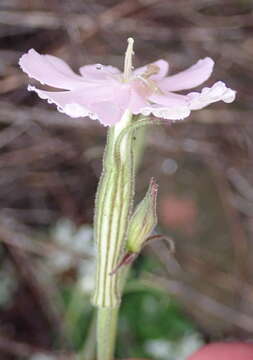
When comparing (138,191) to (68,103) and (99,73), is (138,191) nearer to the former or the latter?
(99,73)

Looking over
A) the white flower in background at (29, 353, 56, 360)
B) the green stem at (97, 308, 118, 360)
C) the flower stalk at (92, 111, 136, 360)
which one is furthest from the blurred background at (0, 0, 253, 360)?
the flower stalk at (92, 111, 136, 360)

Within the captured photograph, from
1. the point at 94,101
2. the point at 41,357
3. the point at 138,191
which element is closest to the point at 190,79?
the point at 94,101

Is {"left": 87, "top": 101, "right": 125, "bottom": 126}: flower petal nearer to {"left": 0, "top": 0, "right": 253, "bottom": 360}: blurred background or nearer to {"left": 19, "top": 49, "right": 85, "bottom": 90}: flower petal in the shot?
{"left": 19, "top": 49, "right": 85, "bottom": 90}: flower petal

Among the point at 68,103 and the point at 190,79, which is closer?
the point at 68,103

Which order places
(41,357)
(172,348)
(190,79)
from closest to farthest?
(190,79)
(41,357)
(172,348)

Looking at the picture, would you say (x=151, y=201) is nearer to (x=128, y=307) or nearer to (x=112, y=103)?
(x=112, y=103)

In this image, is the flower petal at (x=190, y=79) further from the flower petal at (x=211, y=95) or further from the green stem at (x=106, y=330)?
the green stem at (x=106, y=330)

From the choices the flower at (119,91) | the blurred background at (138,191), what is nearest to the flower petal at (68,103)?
the flower at (119,91)

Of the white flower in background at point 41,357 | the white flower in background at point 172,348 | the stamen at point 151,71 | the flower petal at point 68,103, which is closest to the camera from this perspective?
the flower petal at point 68,103
